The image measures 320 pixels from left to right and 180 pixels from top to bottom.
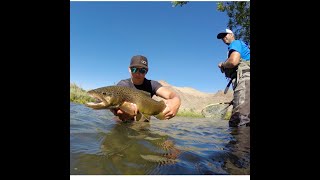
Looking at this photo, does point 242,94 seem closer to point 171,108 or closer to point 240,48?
point 240,48

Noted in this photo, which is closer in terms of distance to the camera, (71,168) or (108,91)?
(71,168)

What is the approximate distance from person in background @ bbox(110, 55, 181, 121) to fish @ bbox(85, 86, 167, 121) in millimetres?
323

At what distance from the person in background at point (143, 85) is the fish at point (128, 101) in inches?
12.7

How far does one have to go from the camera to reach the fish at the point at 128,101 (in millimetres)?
5559

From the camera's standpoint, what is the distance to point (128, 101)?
19.6ft

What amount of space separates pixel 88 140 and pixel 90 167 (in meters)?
1.42

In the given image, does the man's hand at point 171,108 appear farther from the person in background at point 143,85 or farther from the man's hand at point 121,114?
the man's hand at point 121,114

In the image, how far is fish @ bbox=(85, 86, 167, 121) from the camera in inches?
219

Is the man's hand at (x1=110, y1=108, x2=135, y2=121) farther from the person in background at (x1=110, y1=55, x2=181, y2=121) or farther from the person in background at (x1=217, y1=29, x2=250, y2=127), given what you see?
the person in background at (x1=217, y1=29, x2=250, y2=127)

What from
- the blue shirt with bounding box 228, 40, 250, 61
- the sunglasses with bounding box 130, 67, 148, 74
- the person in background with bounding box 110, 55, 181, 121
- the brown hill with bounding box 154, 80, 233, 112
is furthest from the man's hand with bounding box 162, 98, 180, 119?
the brown hill with bounding box 154, 80, 233, 112

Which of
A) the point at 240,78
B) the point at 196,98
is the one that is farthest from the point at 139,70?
the point at 196,98
